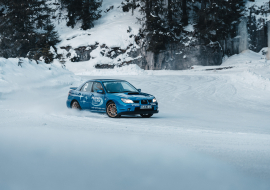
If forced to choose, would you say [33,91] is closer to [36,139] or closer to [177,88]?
[177,88]

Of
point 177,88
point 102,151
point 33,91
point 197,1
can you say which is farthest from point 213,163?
point 197,1

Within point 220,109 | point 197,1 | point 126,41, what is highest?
point 197,1

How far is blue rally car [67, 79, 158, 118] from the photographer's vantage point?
10.9 metres

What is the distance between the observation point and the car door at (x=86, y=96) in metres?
11.9

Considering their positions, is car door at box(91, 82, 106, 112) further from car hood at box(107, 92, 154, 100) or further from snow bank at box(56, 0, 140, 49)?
snow bank at box(56, 0, 140, 49)

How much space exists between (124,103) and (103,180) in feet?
22.4

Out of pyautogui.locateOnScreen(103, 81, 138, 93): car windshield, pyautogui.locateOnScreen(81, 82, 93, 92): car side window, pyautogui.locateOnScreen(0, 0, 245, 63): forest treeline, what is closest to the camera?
pyautogui.locateOnScreen(103, 81, 138, 93): car windshield

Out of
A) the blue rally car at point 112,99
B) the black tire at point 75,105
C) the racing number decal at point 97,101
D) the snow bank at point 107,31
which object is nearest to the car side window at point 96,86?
the blue rally car at point 112,99

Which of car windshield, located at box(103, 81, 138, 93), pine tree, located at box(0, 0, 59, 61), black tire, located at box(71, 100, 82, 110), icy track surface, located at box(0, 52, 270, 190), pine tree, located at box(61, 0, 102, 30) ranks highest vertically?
pine tree, located at box(61, 0, 102, 30)

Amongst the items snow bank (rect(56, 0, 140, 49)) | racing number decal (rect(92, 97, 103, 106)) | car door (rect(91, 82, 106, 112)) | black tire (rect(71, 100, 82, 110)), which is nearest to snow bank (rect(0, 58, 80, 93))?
black tire (rect(71, 100, 82, 110))

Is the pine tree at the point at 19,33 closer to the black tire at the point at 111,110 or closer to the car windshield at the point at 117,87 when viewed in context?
the car windshield at the point at 117,87

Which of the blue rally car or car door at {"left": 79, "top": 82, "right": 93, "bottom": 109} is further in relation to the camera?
car door at {"left": 79, "top": 82, "right": 93, "bottom": 109}

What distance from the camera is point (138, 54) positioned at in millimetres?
40656

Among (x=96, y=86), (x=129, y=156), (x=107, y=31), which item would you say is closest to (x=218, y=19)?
(x=107, y=31)
